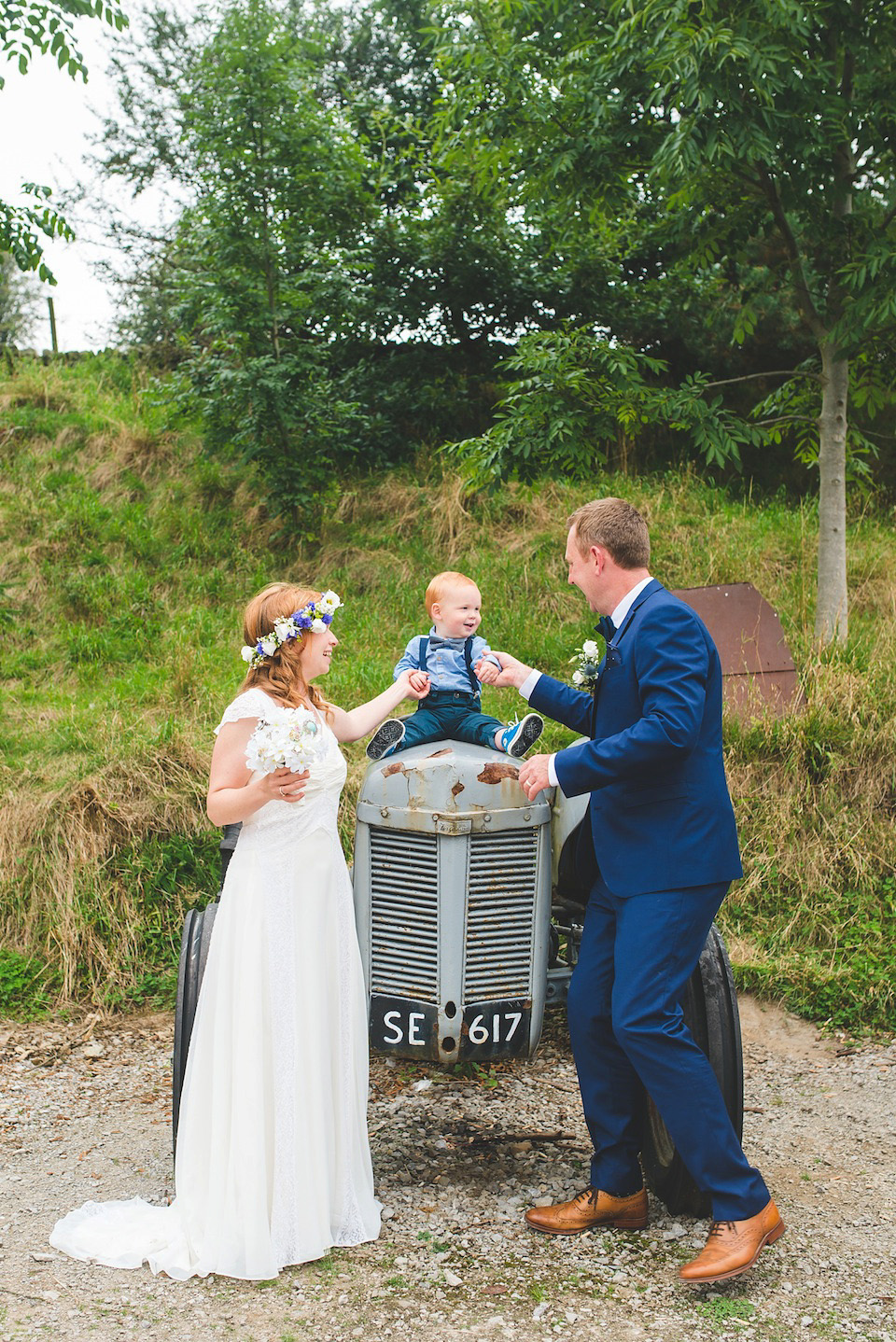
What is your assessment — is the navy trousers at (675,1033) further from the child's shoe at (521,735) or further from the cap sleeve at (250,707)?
the cap sleeve at (250,707)

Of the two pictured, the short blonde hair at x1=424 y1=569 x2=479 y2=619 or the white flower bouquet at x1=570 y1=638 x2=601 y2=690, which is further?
the short blonde hair at x1=424 y1=569 x2=479 y2=619

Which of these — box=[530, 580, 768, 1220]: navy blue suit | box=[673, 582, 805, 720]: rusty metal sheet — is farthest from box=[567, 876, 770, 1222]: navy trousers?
box=[673, 582, 805, 720]: rusty metal sheet

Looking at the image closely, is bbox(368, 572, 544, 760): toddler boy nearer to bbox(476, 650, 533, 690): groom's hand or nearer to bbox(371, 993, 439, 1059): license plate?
bbox(476, 650, 533, 690): groom's hand

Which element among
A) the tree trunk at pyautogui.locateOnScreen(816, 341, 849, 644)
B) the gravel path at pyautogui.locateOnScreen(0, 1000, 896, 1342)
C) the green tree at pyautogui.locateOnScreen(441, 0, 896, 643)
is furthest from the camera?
the tree trunk at pyautogui.locateOnScreen(816, 341, 849, 644)

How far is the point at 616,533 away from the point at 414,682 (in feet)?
2.61

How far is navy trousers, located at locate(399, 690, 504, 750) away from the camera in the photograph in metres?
3.65

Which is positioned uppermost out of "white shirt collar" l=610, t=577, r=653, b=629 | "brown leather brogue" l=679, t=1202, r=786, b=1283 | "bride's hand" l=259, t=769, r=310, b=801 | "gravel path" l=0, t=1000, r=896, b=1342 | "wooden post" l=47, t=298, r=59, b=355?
"wooden post" l=47, t=298, r=59, b=355

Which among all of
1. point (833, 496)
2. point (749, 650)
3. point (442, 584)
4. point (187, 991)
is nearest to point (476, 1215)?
point (187, 991)

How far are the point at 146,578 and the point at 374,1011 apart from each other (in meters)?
7.11

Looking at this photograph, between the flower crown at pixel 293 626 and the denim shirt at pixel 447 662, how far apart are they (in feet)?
1.70

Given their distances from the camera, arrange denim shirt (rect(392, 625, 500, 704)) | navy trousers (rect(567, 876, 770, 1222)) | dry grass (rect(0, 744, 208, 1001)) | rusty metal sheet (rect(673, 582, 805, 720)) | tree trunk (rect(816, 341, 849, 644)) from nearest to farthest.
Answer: navy trousers (rect(567, 876, 770, 1222)), denim shirt (rect(392, 625, 500, 704)), dry grass (rect(0, 744, 208, 1001)), rusty metal sheet (rect(673, 582, 805, 720)), tree trunk (rect(816, 341, 849, 644))

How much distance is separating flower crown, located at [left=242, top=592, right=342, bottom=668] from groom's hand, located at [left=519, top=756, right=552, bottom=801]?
0.71 meters

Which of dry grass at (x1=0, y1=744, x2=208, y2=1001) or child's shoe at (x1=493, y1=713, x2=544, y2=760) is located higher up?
child's shoe at (x1=493, y1=713, x2=544, y2=760)

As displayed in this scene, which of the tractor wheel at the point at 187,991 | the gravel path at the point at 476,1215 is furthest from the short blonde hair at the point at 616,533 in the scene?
the gravel path at the point at 476,1215
